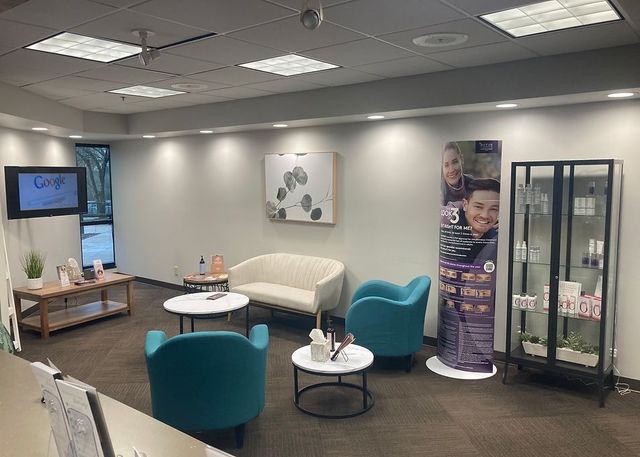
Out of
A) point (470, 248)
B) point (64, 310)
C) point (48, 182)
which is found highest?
point (48, 182)

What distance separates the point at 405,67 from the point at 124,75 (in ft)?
7.98

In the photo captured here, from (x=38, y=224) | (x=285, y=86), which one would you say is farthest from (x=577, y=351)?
(x=38, y=224)

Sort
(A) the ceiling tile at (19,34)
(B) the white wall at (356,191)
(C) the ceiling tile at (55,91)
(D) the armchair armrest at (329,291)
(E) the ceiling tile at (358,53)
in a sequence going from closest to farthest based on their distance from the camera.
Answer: (A) the ceiling tile at (19,34) → (E) the ceiling tile at (358,53) → (B) the white wall at (356,191) → (C) the ceiling tile at (55,91) → (D) the armchair armrest at (329,291)

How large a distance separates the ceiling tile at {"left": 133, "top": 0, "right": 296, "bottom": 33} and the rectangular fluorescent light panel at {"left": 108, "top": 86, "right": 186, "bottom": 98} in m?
2.45

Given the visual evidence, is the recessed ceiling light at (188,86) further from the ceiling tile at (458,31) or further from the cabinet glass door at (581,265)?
the cabinet glass door at (581,265)

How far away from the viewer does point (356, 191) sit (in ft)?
18.9

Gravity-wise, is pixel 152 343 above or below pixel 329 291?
above

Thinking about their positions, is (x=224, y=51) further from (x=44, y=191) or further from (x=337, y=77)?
(x=44, y=191)

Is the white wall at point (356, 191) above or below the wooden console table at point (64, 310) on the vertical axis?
above

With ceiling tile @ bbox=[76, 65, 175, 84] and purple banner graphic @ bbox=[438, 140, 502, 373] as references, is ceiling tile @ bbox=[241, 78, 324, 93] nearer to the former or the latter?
ceiling tile @ bbox=[76, 65, 175, 84]

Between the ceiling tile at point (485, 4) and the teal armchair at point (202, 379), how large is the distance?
2260 mm

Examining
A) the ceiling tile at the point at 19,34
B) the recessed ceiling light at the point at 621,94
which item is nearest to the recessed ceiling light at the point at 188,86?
the ceiling tile at the point at 19,34

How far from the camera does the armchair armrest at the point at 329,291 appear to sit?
540 centimetres

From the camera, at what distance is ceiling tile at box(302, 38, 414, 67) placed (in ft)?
11.5
